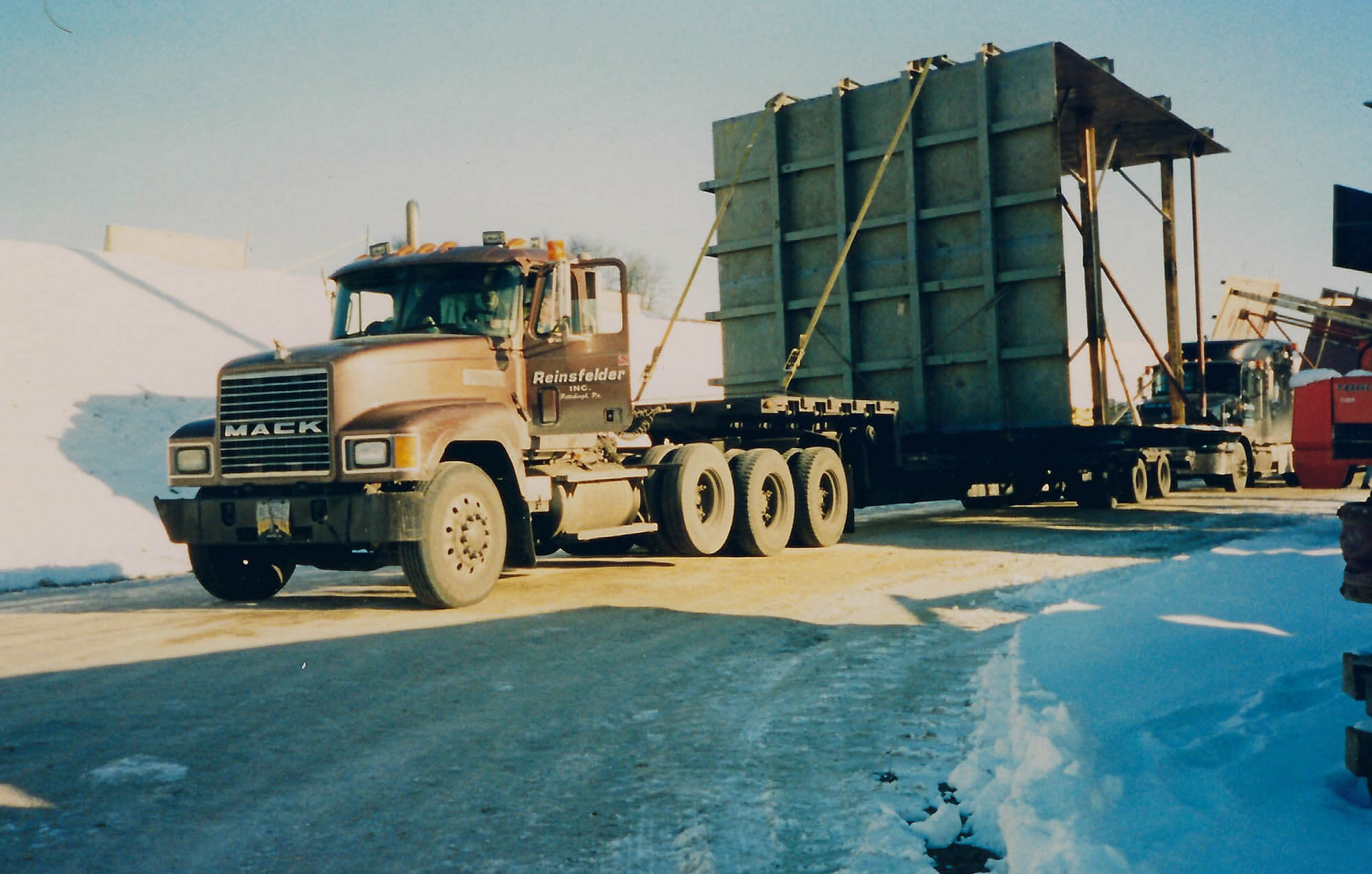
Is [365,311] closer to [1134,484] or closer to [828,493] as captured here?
[828,493]

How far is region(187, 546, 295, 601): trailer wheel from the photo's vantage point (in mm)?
9273

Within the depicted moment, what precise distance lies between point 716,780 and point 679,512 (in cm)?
662

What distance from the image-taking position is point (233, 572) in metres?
9.43

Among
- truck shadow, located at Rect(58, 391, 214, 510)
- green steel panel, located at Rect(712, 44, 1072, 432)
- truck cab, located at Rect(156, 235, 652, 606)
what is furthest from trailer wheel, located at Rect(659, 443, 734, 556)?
truck shadow, located at Rect(58, 391, 214, 510)

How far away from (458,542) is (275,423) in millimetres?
1521

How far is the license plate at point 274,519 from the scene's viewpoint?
27.3ft

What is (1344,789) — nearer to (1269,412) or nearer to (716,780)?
(716,780)

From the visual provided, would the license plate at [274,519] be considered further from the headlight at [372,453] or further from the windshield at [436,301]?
the windshield at [436,301]

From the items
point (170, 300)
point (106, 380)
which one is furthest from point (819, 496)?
point (170, 300)

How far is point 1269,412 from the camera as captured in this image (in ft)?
75.8

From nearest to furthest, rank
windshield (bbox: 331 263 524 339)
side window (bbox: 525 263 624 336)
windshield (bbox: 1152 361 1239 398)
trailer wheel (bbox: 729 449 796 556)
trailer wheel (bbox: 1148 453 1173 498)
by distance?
windshield (bbox: 331 263 524 339) → side window (bbox: 525 263 624 336) → trailer wheel (bbox: 729 449 796 556) → trailer wheel (bbox: 1148 453 1173 498) → windshield (bbox: 1152 361 1239 398)

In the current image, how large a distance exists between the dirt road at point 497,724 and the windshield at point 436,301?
2.13 m

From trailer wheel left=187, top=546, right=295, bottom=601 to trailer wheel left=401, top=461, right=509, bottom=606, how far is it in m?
1.63

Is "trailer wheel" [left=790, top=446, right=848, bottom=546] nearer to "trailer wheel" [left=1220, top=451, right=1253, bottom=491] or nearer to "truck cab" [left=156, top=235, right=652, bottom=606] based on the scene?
"truck cab" [left=156, top=235, right=652, bottom=606]
